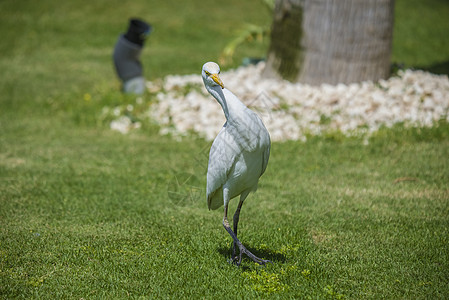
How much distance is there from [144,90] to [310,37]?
3624 mm

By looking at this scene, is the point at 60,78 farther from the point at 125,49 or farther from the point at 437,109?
the point at 437,109

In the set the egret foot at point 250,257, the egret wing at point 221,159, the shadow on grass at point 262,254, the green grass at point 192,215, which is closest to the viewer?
the egret wing at point 221,159

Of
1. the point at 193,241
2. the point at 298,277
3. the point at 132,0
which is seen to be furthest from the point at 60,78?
the point at 298,277

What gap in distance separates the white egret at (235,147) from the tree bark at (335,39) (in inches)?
206

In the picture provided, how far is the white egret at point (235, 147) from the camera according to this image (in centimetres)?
375

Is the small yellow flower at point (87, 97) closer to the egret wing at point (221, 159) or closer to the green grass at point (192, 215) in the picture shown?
the green grass at point (192, 215)

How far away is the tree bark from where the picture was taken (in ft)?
27.9

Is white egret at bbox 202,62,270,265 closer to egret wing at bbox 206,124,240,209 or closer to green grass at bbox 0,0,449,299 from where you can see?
egret wing at bbox 206,124,240,209

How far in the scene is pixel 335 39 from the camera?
8586 mm

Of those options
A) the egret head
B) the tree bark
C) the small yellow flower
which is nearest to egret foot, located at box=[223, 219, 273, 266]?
the egret head

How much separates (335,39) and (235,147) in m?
5.50

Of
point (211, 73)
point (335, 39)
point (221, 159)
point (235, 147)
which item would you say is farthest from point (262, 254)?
point (335, 39)

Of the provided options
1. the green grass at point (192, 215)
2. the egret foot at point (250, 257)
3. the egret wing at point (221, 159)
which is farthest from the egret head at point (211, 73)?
the green grass at point (192, 215)

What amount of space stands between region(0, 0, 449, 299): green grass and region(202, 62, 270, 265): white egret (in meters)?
0.60
